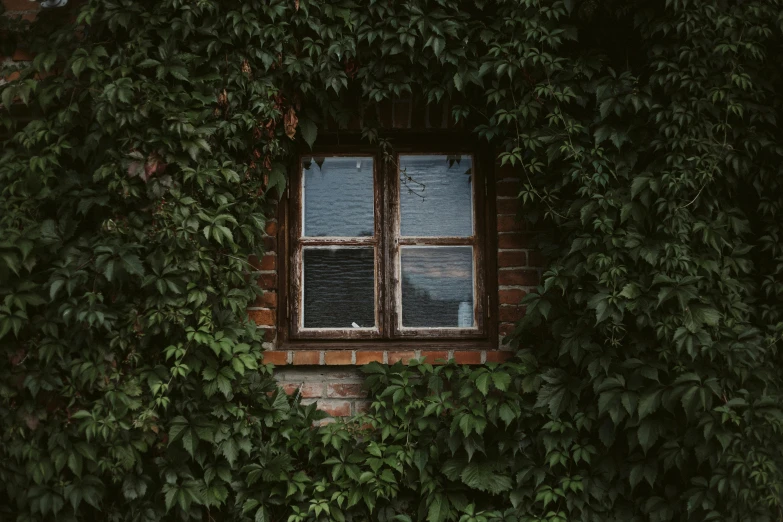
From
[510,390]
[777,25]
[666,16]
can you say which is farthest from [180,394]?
[777,25]

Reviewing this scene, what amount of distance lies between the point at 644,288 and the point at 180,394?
2.05 m

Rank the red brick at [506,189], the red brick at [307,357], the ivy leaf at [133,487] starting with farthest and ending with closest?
the red brick at [506,189] < the red brick at [307,357] < the ivy leaf at [133,487]

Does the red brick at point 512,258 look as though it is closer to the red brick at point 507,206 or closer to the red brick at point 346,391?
the red brick at point 507,206

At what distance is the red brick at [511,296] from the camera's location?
2.92 meters

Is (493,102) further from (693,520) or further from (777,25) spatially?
(693,520)

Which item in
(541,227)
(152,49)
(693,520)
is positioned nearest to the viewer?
(693,520)

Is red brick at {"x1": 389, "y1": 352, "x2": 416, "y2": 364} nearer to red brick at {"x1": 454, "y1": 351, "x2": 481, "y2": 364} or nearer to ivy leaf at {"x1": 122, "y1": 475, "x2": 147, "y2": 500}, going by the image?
red brick at {"x1": 454, "y1": 351, "x2": 481, "y2": 364}

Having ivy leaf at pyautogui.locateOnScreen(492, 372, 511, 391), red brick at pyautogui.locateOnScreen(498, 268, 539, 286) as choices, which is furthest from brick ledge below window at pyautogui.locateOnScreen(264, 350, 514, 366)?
red brick at pyautogui.locateOnScreen(498, 268, 539, 286)

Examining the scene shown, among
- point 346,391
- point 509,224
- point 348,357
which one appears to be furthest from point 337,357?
point 509,224

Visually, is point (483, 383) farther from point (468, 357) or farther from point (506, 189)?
point (506, 189)

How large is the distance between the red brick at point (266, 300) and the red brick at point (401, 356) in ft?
2.03

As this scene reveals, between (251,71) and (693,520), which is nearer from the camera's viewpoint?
(693,520)

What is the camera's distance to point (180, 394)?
103 inches

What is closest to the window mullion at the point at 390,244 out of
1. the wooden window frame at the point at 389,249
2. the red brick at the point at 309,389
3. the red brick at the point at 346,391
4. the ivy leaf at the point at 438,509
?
the wooden window frame at the point at 389,249
